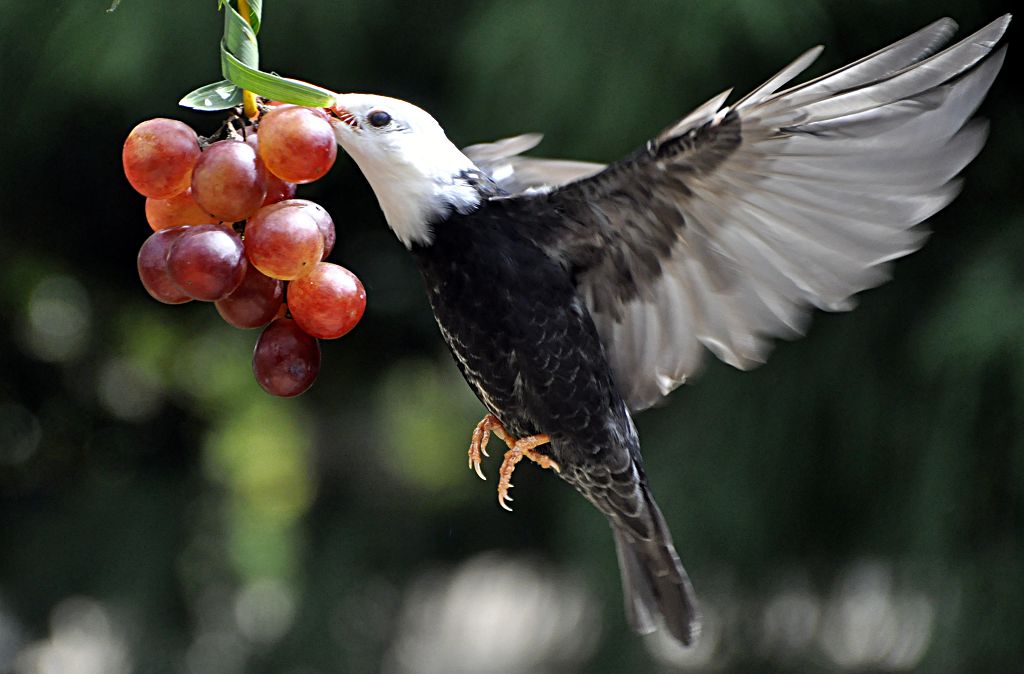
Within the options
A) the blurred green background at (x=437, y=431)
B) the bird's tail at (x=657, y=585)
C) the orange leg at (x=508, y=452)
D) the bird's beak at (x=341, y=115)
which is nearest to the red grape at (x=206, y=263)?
the bird's beak at (x=341, y=115)

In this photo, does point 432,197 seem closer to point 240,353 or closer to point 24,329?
point 240,353

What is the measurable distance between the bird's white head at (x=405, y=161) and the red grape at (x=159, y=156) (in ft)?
0.56

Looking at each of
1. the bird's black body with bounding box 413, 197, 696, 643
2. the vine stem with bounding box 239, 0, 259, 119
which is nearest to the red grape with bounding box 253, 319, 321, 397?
the vine stem with bounding box 239, 0, 259, 119

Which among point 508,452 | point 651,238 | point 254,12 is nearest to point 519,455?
point 508,452

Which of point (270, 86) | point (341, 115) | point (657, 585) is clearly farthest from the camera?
point (657, 585)

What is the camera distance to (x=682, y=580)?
35.5 inches

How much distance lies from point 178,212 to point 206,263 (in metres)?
A: 0.07

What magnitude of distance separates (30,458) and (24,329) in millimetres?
183

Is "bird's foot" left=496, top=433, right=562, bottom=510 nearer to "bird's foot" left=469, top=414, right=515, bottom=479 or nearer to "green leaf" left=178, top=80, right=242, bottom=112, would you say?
"bird's foot" left=469, top=414, right=515, bottom=479

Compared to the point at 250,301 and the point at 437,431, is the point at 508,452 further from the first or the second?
the point at 437,431

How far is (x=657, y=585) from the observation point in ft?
3.01

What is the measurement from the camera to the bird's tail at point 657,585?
894mm

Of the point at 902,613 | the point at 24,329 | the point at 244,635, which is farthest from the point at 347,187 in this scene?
the point at 902,613

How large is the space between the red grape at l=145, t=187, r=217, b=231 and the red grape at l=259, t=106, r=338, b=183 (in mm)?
51
